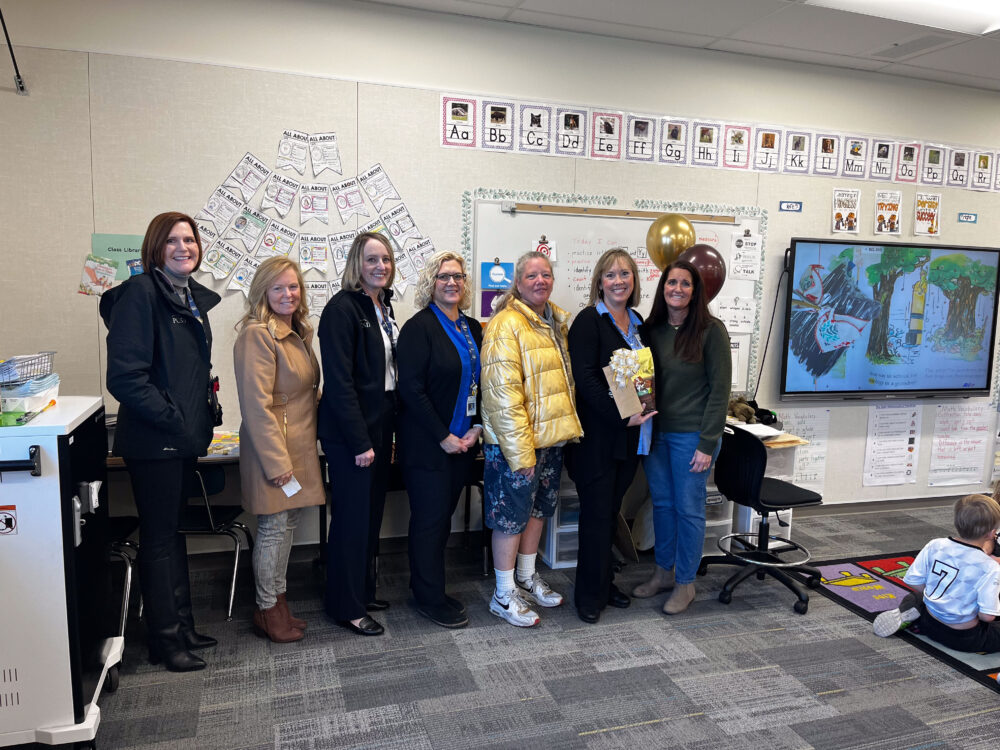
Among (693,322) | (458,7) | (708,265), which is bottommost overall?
(693,322)

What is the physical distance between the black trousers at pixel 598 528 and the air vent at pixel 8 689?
1944 mm

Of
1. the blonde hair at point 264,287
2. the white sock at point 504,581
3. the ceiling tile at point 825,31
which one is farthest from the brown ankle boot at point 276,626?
the ceiling tile at point 825,31

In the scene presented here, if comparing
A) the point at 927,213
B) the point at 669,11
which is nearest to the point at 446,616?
the point at 669,11

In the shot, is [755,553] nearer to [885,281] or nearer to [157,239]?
[885,281]

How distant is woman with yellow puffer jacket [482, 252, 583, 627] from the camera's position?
2635 mm

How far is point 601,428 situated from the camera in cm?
279

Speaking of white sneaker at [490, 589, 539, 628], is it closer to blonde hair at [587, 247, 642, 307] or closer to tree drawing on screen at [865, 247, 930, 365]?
blonde hair at [587, 247, 642, 307]

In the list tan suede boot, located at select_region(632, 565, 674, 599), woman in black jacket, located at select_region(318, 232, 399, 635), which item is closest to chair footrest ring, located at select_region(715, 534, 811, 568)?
tan suede boot, located at select_region(632, 565, 674, 599)

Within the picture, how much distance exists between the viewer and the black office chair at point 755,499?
311 cm

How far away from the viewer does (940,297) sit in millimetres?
4539

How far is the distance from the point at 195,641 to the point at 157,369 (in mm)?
1043

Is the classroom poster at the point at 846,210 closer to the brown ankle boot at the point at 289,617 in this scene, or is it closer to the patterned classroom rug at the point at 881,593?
the patterned classroom rug at the point at 881,593

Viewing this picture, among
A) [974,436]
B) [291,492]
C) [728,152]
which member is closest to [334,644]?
[291,492]

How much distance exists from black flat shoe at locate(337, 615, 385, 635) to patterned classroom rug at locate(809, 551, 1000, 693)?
207cm
